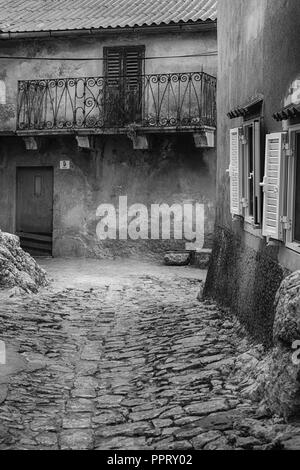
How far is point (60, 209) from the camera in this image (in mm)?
18453

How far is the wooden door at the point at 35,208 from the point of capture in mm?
18625

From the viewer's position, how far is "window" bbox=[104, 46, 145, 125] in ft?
56.8

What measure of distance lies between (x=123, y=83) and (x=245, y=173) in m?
8.76

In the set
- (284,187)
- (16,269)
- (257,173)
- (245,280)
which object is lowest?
(16,269)

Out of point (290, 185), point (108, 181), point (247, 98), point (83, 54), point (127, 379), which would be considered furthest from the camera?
point (108, 181)

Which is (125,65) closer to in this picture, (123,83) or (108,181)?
(123,83)

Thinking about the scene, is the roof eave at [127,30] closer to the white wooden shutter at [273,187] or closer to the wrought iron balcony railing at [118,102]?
the wrought iron balcony railing at [118,102]

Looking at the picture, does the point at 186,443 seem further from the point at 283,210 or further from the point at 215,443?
the point at 283,210

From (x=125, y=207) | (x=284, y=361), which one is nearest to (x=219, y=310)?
(x=284, y=361)

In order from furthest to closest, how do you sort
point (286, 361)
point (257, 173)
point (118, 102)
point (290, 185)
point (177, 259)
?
1. point (118, 102)
2. point (177, 259)
3. point (257, 173)
4. point (290, 185)
5. point (286, 361)

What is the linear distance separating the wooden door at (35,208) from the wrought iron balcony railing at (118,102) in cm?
148

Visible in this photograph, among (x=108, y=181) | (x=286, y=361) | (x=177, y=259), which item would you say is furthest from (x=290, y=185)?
(x=108, y=181)

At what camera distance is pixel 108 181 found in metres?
18.2

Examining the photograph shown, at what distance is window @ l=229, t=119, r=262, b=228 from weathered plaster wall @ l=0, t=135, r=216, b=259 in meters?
7.37
